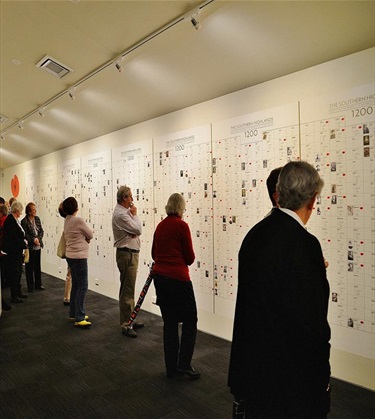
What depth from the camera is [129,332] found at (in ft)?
12.7

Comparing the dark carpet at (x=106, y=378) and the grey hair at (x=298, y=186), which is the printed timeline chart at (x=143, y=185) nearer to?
the dark carpet at (x=106, y=378)

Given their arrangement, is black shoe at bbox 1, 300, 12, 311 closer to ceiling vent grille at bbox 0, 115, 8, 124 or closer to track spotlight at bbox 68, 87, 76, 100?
track spotlight at bbox 68, 87, 76, 100

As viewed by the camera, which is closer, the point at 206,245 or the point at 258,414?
the point at 258,414

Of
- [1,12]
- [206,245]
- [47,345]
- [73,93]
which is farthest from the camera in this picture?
[73,93]

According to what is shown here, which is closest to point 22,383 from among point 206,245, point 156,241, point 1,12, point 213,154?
point 156,241

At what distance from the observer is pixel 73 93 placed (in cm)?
455

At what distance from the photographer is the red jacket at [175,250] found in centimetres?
279

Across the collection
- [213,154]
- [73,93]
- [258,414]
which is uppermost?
[73,93]

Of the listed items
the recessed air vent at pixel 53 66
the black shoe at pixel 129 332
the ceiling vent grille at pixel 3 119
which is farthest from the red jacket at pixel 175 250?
the ceiling vent grille at pixel 3 119

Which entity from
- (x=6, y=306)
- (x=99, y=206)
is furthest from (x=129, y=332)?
(x=99, y=206)

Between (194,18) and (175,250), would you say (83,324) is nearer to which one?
(175,250)

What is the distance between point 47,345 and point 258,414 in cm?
305

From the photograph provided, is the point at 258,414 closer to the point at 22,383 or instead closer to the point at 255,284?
the point at 255,284

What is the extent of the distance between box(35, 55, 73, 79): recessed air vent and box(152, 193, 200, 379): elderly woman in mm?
2286
